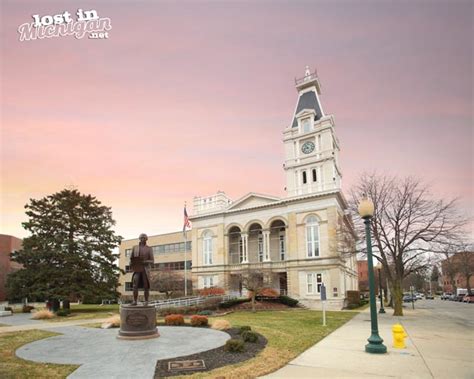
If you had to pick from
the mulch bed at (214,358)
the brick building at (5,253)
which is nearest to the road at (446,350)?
the mulch bed at (214,358)

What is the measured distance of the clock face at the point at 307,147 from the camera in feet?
171

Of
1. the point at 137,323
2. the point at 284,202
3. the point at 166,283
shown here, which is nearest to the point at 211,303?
the point at 284,202

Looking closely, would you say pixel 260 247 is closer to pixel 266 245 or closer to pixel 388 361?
pixel 266 245

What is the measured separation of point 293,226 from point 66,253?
26.9 m

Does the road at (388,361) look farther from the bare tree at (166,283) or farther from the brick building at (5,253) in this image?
the brick building at (5,253)

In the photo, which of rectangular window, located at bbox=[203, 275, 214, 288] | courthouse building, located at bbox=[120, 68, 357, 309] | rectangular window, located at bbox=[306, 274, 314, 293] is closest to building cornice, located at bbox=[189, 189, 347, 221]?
courthouse building, located at bbox=[120, 68, 357, 309]

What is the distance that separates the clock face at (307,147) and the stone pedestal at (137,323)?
40745 mm

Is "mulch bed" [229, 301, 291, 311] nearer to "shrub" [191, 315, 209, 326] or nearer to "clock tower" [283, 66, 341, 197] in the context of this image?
"clock tower" [283, 66, 341, 197]

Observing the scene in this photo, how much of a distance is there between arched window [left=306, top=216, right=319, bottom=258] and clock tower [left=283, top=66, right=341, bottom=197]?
388 centimetres

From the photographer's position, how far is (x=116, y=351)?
1223 cm

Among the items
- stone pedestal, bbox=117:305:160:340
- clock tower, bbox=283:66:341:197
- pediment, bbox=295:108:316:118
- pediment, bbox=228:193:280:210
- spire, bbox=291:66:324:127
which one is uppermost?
spire, bbox=291:66:324:127

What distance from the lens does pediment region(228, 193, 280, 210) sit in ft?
168

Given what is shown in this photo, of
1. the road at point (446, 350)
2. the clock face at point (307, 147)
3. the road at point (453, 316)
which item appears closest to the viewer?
the road at point (446, 350)

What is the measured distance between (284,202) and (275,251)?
8066mm
